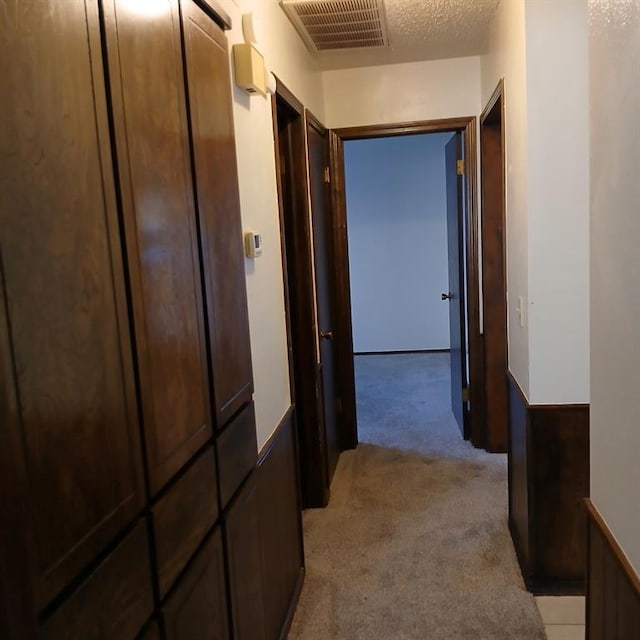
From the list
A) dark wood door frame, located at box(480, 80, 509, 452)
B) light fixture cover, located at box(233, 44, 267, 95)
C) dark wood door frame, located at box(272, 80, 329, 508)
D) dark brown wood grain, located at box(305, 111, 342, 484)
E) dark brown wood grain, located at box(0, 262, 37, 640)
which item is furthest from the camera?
dark wood door frame, located at box(480, 80, 509, 452)

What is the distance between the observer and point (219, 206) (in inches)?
61.6

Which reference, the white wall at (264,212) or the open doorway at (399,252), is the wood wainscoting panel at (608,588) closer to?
the white wall at (264,212)

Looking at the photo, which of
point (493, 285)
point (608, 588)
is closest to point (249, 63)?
point (608, 588)

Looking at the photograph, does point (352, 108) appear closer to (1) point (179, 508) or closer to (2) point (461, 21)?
(2) point (461, 21)

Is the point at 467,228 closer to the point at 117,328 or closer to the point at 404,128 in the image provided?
the point at 404,128

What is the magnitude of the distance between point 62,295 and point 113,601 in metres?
0.50

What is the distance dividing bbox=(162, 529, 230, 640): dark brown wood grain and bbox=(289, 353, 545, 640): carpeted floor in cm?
83

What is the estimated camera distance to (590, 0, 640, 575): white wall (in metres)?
1.10

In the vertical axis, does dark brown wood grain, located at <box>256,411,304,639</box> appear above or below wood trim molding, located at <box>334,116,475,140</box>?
below

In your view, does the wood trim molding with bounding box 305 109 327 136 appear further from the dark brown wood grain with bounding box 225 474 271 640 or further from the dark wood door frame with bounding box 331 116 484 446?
the dark brown wood grain with bounding box 225 474 271 640

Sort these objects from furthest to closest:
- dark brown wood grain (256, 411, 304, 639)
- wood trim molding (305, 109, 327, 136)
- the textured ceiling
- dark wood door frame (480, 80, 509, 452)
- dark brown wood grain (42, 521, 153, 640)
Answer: dark wood door frame (480, 80, 509, 452) < wood trim molding (305, 109, 327, 136) < the textured ceiling < dark brown wood grain (256, 411, 304, 639) < dark brown wood grain (42, 521, 153, 640)

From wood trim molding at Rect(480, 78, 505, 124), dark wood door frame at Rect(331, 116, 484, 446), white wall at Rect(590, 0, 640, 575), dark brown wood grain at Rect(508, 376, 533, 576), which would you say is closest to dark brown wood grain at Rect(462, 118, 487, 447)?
dark wood door frame at Rect(331, 116, 484, 446)

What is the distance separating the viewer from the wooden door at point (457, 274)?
381cm

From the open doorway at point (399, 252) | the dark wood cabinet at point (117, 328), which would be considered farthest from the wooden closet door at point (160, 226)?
the open doorway at point (399, 252)
